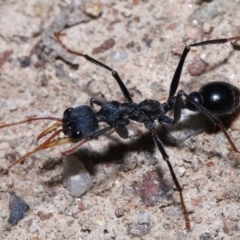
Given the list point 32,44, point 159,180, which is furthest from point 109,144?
point 32,44

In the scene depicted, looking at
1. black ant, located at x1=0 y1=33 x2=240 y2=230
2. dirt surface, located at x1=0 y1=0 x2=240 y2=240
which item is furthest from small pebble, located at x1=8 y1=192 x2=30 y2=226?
black ant, located at x1=0 y1=33 x2=240 y2=230

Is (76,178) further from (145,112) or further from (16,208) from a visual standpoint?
(145,112)

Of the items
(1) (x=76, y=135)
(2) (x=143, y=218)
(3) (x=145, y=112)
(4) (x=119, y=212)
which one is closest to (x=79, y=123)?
(1) (x=76, y=135)

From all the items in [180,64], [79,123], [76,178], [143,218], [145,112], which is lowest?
[143,218]

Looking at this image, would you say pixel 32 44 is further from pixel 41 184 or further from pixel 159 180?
pixel 159 180

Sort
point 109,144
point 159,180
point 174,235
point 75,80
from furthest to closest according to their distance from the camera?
point 75,80, point 109,144, point 159,180, point 174,235

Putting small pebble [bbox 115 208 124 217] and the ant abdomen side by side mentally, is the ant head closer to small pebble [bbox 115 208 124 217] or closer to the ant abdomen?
small pebble [bbox 115 208 124 217]
